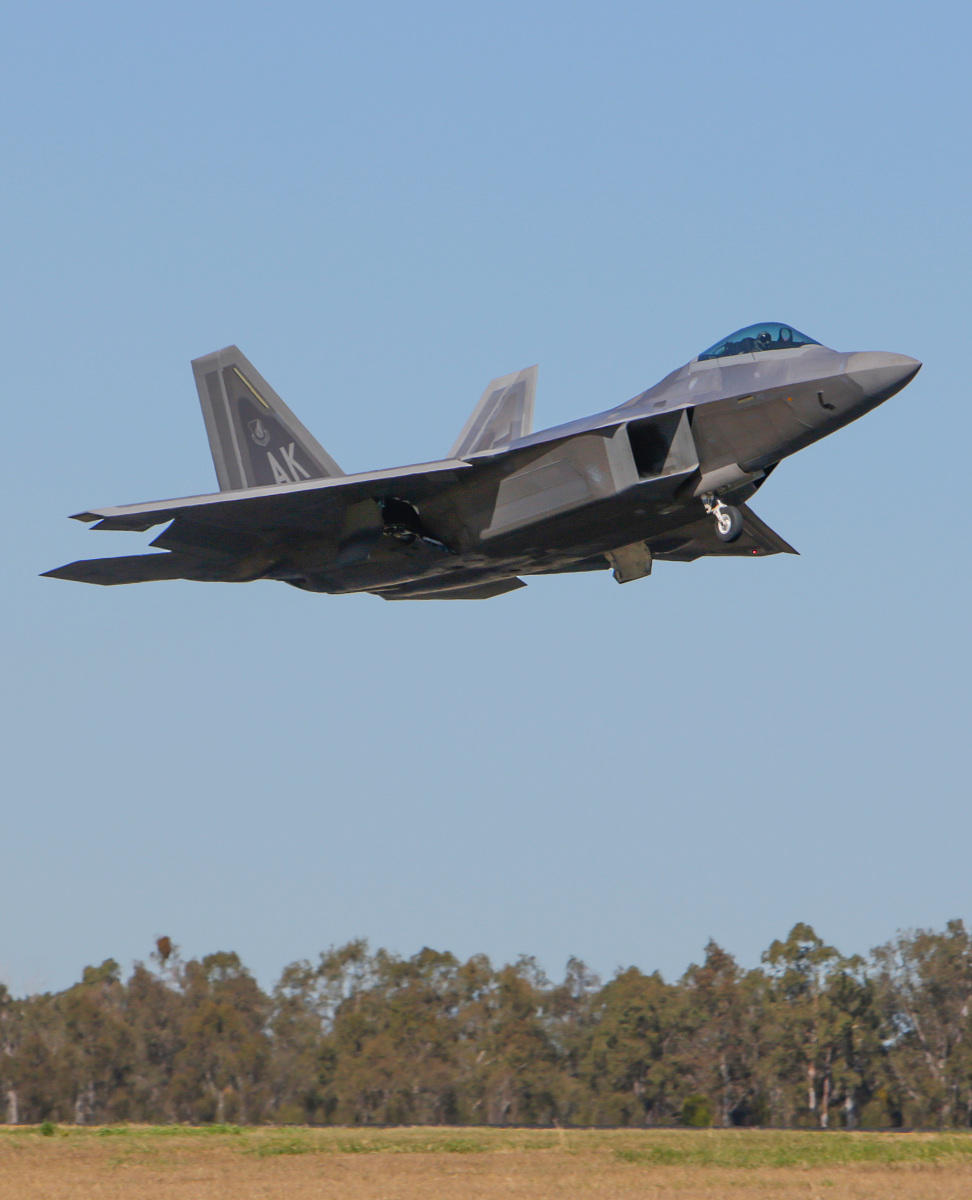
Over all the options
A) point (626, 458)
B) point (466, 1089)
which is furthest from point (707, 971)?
point (626, 458)

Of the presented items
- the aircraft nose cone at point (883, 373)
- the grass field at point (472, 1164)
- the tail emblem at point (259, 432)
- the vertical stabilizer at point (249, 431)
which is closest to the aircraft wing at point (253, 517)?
the vertical stabilizer at point (249, 431)

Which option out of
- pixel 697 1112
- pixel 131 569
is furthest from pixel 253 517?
pixel 697 1112

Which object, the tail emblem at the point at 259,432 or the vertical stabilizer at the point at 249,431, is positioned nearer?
the vertical stabilizer at the point at 249,431

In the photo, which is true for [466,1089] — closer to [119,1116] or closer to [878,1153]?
[119,1116]

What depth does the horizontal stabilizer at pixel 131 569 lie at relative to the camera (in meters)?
22.8

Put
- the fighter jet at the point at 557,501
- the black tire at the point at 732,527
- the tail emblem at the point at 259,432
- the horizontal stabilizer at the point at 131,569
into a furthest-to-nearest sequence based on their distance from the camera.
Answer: the tail emblem at the point at 259,432
the horizontal stabilizer at the point at 131,569
the black tire at the point at 732,527
the fighter jet at the point at 557,501

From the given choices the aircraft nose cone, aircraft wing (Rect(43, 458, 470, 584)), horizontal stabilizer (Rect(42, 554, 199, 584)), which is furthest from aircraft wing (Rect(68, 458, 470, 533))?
the aircraft nose cone

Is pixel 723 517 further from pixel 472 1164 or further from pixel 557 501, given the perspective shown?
pixel 472 1164

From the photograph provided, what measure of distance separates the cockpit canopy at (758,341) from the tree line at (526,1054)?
3562cm

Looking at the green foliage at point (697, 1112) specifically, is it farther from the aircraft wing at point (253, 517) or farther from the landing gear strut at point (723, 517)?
the landing gear strut at point (723, 517)

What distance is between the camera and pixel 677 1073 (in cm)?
5675

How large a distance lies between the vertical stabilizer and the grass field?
35.0ft

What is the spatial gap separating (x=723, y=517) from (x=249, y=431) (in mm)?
9227

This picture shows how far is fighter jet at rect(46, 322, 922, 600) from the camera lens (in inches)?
765
